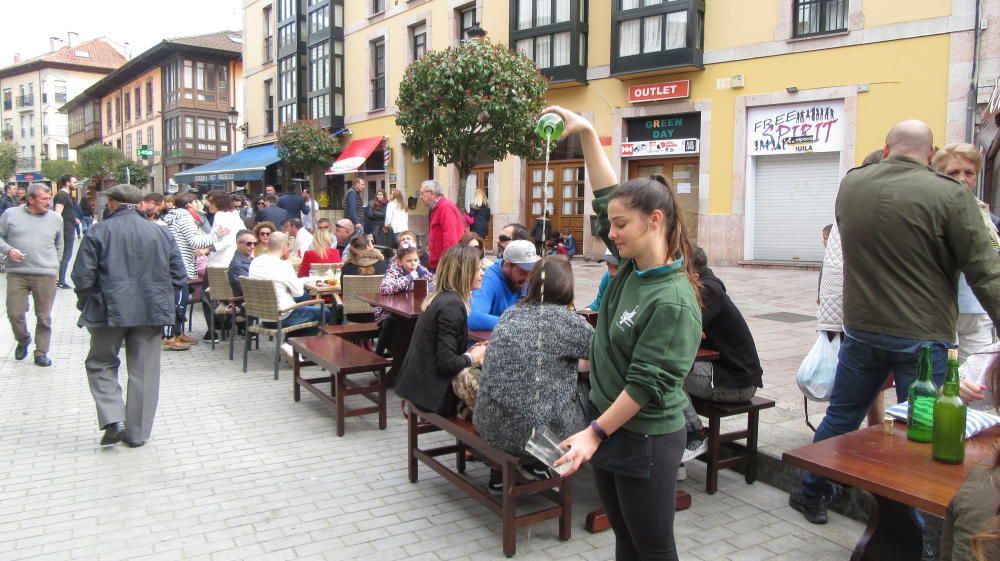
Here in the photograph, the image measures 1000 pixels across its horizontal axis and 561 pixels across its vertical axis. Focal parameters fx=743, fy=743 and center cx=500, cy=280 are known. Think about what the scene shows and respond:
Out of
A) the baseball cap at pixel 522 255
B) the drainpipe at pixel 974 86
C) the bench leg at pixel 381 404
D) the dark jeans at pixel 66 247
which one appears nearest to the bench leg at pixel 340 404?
the bench leg at pixel 381 404

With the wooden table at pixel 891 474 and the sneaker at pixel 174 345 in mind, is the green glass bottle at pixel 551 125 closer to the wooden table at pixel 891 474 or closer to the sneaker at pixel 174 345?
the wooden table at pixel 891 474

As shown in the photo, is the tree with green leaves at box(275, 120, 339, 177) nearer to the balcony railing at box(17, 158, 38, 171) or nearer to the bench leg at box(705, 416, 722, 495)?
the bench leg at box(705, 416, 722, 495)

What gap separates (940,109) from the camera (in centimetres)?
1263

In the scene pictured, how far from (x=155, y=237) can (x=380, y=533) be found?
8.83 feet

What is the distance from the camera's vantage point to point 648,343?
212 cm

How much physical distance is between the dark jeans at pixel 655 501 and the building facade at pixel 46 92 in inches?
2862

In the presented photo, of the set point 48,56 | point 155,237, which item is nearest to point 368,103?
point 155,237

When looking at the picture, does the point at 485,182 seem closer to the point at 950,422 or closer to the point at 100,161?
the point at 950,422

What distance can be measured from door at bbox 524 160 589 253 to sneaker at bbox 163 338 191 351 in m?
11.3

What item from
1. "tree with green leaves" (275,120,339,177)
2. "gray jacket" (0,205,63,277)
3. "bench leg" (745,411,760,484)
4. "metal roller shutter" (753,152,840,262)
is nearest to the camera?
"bench leg" (745,411,760,484)

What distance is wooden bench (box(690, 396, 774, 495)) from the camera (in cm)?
410

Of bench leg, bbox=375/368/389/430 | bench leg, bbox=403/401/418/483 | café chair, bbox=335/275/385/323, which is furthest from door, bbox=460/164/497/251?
bench leg, bbox=403/401/418/483

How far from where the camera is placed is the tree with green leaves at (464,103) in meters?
11.3

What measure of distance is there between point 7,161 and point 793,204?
6207 cm
